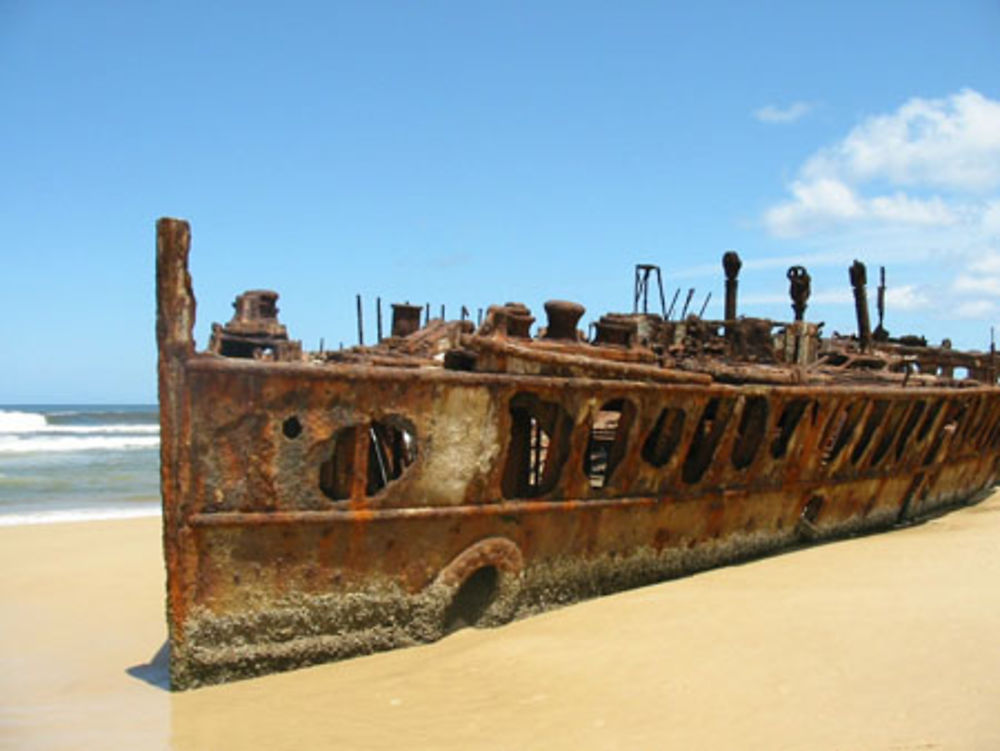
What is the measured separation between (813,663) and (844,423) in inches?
176

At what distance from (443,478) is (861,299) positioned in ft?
46.2

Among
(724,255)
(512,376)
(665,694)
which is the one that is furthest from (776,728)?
(724,255)

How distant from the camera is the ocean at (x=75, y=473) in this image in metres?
16.4

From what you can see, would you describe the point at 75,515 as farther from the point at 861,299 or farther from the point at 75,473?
the point at 861,299

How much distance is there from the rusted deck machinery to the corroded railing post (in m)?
0.01

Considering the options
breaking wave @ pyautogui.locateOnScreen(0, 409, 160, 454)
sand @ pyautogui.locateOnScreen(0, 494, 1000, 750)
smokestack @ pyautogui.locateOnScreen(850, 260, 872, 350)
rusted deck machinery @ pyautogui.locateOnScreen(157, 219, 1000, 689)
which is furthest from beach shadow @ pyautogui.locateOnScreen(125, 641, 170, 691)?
breaking wave @ pyautogui.locateOnScreen(0, 409, 160, 454)

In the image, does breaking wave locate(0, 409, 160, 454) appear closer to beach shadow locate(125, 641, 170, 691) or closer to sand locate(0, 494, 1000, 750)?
beach shadow locate(125, 641, 170, 691)

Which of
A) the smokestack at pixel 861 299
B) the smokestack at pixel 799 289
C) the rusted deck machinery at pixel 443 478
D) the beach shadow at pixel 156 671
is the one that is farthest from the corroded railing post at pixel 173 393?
the smokestack at pixel 861 299

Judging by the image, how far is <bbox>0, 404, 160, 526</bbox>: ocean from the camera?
16.4 meters

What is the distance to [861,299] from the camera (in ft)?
57.3

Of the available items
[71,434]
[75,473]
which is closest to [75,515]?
[75,473]

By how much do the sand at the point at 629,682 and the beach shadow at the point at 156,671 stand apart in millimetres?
39

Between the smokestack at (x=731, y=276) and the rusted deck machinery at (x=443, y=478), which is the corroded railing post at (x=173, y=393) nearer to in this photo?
the rusted deck machinery at (x=443, y=478)

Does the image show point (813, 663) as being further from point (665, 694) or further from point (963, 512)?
point (963, 512)
